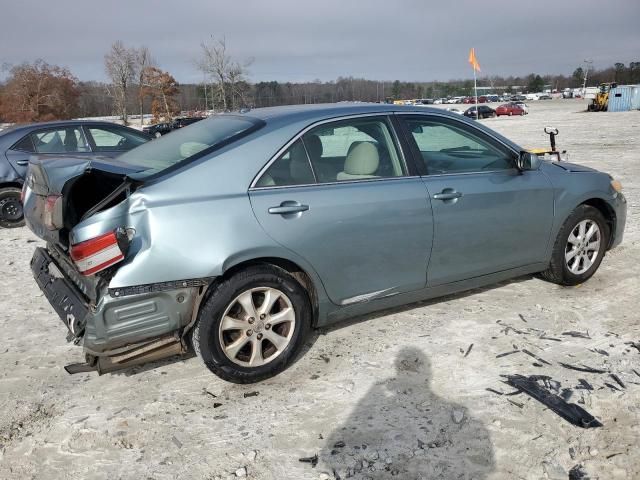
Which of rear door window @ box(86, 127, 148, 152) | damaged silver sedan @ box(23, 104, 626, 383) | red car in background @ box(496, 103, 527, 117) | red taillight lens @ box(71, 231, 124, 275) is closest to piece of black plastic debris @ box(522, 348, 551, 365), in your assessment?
damaged silver sedan @ box(23, 104, 626, 383)

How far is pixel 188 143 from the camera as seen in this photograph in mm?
3482

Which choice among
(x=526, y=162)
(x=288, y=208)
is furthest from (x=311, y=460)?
(x=526, y=162)

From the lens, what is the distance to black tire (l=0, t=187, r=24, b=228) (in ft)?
24.7

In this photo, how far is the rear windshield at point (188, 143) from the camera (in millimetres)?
3160

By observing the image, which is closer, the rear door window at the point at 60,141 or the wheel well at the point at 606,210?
the wheel well at the point at 606,210

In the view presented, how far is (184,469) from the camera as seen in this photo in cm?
252

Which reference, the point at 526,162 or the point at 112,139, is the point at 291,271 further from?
the point at 112,139

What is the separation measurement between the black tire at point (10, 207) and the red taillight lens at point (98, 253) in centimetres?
581

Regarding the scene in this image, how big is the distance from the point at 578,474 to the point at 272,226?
6.59 ft

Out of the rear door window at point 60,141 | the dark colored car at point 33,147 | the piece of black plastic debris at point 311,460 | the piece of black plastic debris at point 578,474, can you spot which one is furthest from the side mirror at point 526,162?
the rear door window at point 60,141

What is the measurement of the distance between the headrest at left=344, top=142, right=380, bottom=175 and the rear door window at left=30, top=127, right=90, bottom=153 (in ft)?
18.5

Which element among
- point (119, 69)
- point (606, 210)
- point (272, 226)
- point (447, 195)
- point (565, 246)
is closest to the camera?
point (272, 226)

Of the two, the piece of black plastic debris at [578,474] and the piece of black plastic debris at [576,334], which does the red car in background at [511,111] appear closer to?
the piece of black plastic debris at [576,334]

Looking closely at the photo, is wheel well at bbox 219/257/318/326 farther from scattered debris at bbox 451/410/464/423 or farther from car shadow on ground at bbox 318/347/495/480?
scattered debris at bbox 451/410/464/423
